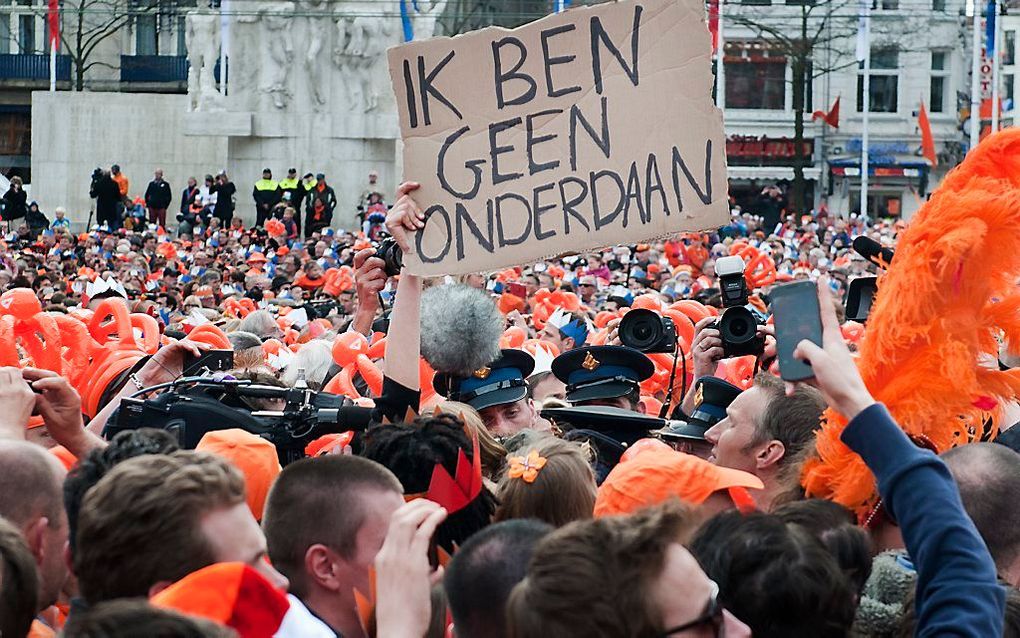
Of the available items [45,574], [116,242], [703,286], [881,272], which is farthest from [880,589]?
[116,242]

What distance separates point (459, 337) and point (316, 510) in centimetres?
252

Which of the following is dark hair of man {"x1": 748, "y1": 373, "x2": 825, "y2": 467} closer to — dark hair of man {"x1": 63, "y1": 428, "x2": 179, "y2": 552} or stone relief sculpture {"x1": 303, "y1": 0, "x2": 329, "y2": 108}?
Answer: dark hair of man {"x1": 63, "y1": 428, "x2": 179, "y2": 552}

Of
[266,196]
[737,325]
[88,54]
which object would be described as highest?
[88,54]

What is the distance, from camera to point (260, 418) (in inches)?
186

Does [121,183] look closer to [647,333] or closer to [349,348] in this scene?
[349,348]

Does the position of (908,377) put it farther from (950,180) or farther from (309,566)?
(309,566)

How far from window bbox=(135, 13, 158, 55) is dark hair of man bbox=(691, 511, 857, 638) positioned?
5819 centimetres

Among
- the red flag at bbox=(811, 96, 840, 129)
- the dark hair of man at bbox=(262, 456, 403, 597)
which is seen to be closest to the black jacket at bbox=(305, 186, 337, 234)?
the dark hair of man at bbox=(262, 456, 403, 597)

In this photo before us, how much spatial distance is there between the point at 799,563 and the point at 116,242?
24214 mm

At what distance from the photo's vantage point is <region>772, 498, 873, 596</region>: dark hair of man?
11.6 ft

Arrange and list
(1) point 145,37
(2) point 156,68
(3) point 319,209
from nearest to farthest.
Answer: (3) point 319,209 → (2) point 156,68 → (1) point 145,37

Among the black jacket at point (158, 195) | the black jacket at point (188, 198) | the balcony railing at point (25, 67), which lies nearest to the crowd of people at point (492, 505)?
the black jacket at point (188, 198)

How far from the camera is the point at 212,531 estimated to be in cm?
302

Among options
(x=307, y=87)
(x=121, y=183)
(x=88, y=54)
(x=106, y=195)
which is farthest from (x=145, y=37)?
(x=307, y=87)
